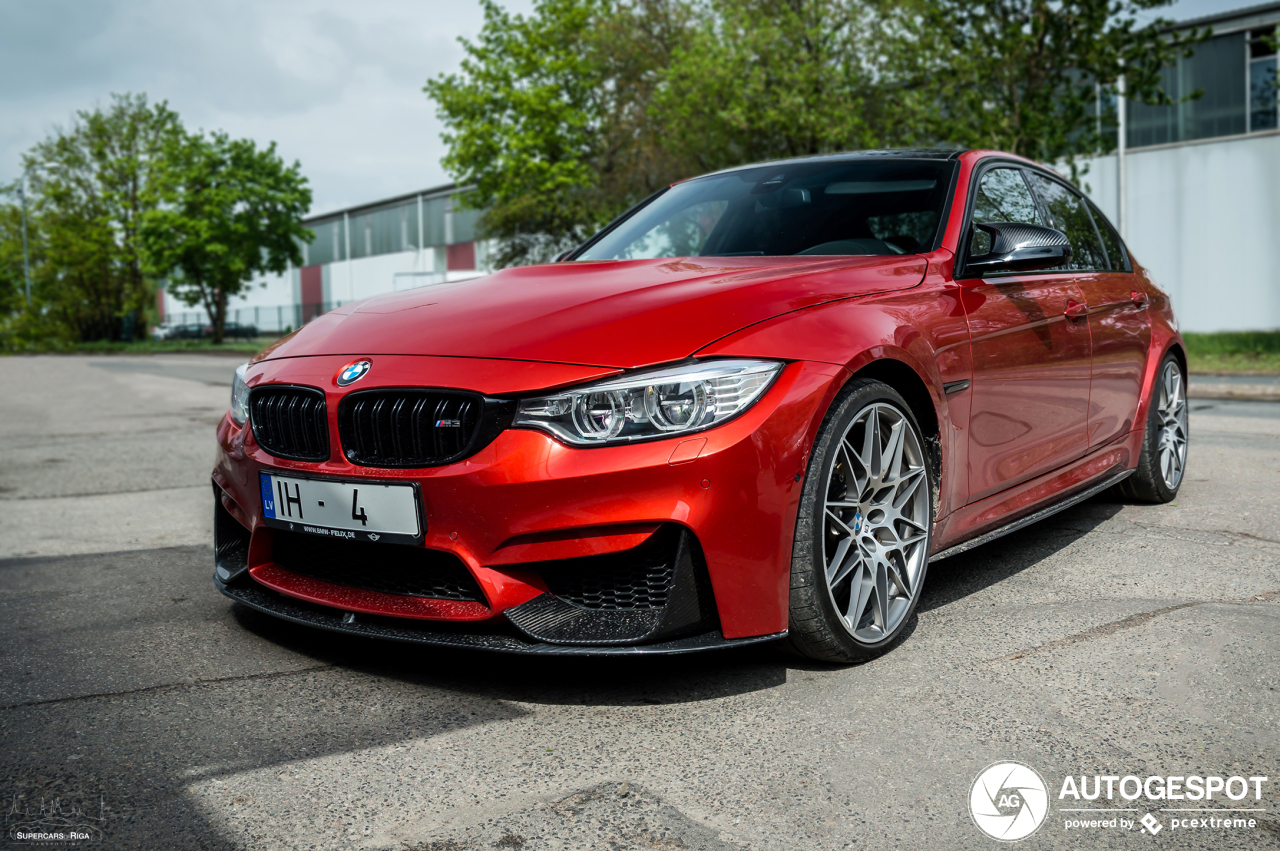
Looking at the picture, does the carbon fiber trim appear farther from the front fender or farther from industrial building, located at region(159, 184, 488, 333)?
industrial building, located at region(159, 184, 488, 333)

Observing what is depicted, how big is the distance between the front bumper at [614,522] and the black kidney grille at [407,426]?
0.13 feet

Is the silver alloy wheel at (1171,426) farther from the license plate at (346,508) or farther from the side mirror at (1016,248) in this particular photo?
the license plate at (346,508)

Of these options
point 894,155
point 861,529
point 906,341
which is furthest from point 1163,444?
point 861,529

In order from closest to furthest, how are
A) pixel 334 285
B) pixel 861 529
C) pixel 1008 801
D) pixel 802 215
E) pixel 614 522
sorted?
1. pixel 1008 801
2. pixel 614 522
3. pixel 861 529
4. pixel 802 215
5. pixel 334 285

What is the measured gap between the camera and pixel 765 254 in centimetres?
374

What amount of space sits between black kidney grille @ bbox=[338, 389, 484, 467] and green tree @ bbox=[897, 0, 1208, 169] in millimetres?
16098

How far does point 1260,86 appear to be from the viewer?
24.3 metres

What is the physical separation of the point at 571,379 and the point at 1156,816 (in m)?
1.52

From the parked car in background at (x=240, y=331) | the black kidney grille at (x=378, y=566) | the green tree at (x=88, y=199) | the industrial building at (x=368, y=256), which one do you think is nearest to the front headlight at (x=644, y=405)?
the black kidney grille at (x=378, y=566)

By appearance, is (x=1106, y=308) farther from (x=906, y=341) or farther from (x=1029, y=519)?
(x=906, y=341)

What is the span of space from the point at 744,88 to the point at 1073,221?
823 inches

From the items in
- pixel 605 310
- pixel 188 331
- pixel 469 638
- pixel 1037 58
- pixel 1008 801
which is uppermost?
pixel 1037 58

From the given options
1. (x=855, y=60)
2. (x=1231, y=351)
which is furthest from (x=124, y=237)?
(x=1231, y=351)

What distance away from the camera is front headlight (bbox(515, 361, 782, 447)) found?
2.51m
